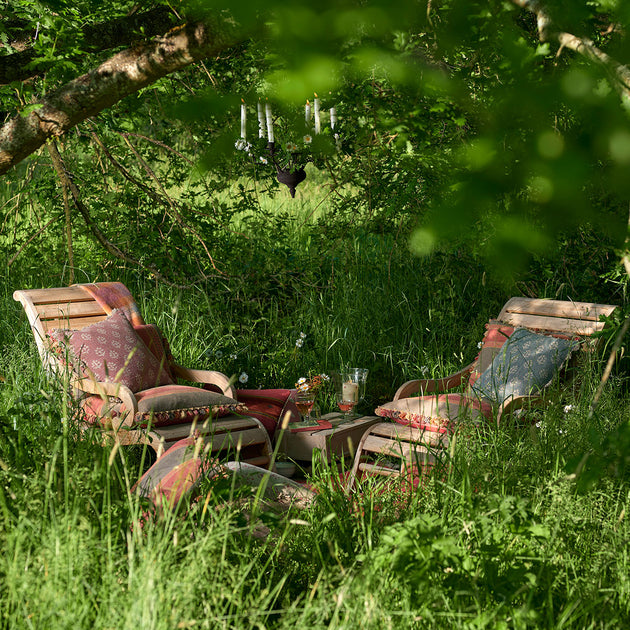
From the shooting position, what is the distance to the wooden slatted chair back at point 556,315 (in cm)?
457

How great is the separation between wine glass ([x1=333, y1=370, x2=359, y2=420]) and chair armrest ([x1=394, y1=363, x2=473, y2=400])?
26cm

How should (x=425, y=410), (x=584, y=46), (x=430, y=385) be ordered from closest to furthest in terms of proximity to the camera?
(x=584, y=46) → (x=425, y=410) → (x=430, y=385)

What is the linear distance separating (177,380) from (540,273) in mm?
3159

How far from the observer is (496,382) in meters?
4.34

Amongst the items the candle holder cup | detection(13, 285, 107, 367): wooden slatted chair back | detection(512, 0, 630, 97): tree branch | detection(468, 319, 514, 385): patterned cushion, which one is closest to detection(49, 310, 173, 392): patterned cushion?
detection(13, 285, 107, 367): wooden slatted chair back

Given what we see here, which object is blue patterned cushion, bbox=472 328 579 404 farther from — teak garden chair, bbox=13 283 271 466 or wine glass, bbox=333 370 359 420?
teak garden chair, bbox=13 283 271 466

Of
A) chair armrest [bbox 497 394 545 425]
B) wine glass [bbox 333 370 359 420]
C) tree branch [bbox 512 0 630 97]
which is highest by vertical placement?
tree branch [bbox 512 0 630 97]

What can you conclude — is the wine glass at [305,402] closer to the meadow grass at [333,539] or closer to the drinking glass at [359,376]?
the drinking glass at [359,376]

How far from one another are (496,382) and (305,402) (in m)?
1.10

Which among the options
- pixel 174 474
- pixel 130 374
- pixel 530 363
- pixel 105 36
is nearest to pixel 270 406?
pixel 130 374

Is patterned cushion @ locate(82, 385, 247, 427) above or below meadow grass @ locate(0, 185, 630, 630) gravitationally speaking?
below

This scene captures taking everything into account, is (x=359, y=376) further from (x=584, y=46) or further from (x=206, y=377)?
(x=584, y=46)

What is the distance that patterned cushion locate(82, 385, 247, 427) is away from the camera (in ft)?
12.4

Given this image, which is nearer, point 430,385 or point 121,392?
point 121,392
